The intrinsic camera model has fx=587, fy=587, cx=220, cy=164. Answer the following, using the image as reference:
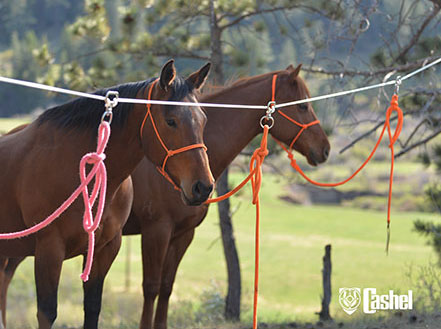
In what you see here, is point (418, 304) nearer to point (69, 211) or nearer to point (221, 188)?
point (221, 188)

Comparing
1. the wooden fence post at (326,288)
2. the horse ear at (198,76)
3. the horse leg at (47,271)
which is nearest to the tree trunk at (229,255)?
the wooden fence post at (326,288)

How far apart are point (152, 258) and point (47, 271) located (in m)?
1.55

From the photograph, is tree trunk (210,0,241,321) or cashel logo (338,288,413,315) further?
tree trunk (210,0,241,321)

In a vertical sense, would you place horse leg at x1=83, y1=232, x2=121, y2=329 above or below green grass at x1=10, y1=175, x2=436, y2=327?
below

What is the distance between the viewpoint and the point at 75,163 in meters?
3.73

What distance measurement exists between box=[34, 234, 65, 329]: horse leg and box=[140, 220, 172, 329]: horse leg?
1448 mm

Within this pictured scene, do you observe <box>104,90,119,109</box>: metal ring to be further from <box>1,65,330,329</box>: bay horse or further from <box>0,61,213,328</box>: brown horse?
<box>1,65,330,329</box>: bay horse

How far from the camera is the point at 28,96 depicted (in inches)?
2105

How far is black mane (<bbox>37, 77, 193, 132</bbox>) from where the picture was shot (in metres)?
3.73

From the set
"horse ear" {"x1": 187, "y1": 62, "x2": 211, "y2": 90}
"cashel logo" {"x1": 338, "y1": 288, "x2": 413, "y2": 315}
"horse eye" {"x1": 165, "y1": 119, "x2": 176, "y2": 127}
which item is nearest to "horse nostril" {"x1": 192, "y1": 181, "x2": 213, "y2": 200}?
"horse eye" {"x1": 165, "y1": 119, "x2": 176, "y2": 127}

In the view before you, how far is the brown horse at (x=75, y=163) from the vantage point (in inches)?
138

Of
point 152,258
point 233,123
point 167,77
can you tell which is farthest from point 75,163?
point 233,123

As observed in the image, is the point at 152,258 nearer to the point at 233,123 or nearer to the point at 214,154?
the point at 214,154

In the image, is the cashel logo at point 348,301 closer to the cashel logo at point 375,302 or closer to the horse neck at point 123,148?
the cashel logo at point 375,302
